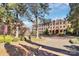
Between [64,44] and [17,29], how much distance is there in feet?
1.50

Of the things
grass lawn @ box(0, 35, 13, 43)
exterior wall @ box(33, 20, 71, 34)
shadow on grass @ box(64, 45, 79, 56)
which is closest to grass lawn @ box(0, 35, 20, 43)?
grass lawn @ box(0, 35, 13, 43)

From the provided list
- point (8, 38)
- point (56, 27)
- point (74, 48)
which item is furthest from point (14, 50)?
point (74, 48)

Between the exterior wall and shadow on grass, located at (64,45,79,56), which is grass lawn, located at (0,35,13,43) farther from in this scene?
shadow on grass, located at (64,45,79,56)

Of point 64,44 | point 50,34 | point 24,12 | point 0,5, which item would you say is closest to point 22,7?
point 24,12

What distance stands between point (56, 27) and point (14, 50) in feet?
1.45

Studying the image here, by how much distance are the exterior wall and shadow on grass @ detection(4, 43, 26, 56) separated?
0.24 metres

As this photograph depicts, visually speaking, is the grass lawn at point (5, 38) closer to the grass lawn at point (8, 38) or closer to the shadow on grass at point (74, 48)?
the grass lawn at point (8, 38)

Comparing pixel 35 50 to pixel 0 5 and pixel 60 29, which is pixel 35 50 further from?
pixel 0 5

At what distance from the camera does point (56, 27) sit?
2.11 meters

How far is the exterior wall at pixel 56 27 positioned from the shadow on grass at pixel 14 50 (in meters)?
0.24

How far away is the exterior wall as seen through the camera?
2.10 metres

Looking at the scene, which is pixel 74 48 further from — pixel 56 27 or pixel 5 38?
pixel 5 38

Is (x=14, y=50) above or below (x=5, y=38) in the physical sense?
below

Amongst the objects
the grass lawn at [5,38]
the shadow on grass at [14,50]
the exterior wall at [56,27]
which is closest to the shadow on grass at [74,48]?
the exterior wall at [56,27]
